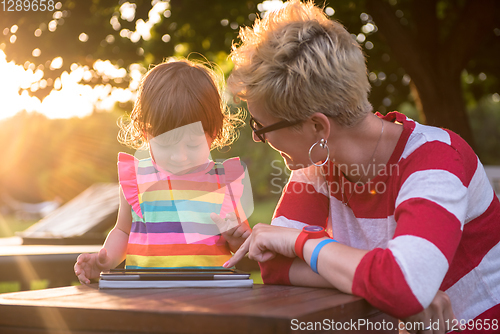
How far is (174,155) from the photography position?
6.85 ft

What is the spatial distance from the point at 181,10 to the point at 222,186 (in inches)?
104

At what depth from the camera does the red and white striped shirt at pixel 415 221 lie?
1188mm

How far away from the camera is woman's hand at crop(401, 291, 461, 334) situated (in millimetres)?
1252

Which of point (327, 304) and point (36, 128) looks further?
point (36, 128)

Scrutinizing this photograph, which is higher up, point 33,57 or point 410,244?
point 33,57

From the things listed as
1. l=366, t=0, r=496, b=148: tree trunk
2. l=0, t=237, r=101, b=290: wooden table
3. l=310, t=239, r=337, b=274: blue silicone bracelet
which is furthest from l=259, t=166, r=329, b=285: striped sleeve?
l=366, t=0, r=496, b=148: tree trunk

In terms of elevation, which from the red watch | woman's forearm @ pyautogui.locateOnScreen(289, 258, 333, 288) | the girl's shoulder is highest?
the girl's shoulder

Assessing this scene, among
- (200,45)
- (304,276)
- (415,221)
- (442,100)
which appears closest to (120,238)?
(304,276)

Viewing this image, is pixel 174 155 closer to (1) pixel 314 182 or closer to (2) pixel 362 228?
(1) pixel 314 182

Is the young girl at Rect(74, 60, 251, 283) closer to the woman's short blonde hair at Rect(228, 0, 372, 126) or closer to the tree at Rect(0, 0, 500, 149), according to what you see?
the woman's short blonde hair at Rect(228, 0, 372, 126)

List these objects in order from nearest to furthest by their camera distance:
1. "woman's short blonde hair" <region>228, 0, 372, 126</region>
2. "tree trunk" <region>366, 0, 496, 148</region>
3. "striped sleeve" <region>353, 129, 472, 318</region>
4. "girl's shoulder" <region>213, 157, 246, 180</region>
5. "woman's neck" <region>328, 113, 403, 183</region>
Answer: "striped sleeve" <region>353, 129, 472, 318</region> < "woman's short blonde hair" <region>228, 0, 372, 126</region> < "woman's neck" <region>328, 113, 403, 183</region> < "girl's shoulder" <region>213, 157, 246, 180</region> < "tree trunk" <region>366, 0, 496, 148</region>

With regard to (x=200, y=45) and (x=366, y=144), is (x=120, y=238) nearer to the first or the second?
(x=366, y=144)

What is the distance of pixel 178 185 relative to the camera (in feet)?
7.29

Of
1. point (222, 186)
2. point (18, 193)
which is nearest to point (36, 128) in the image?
point (18, 193)
